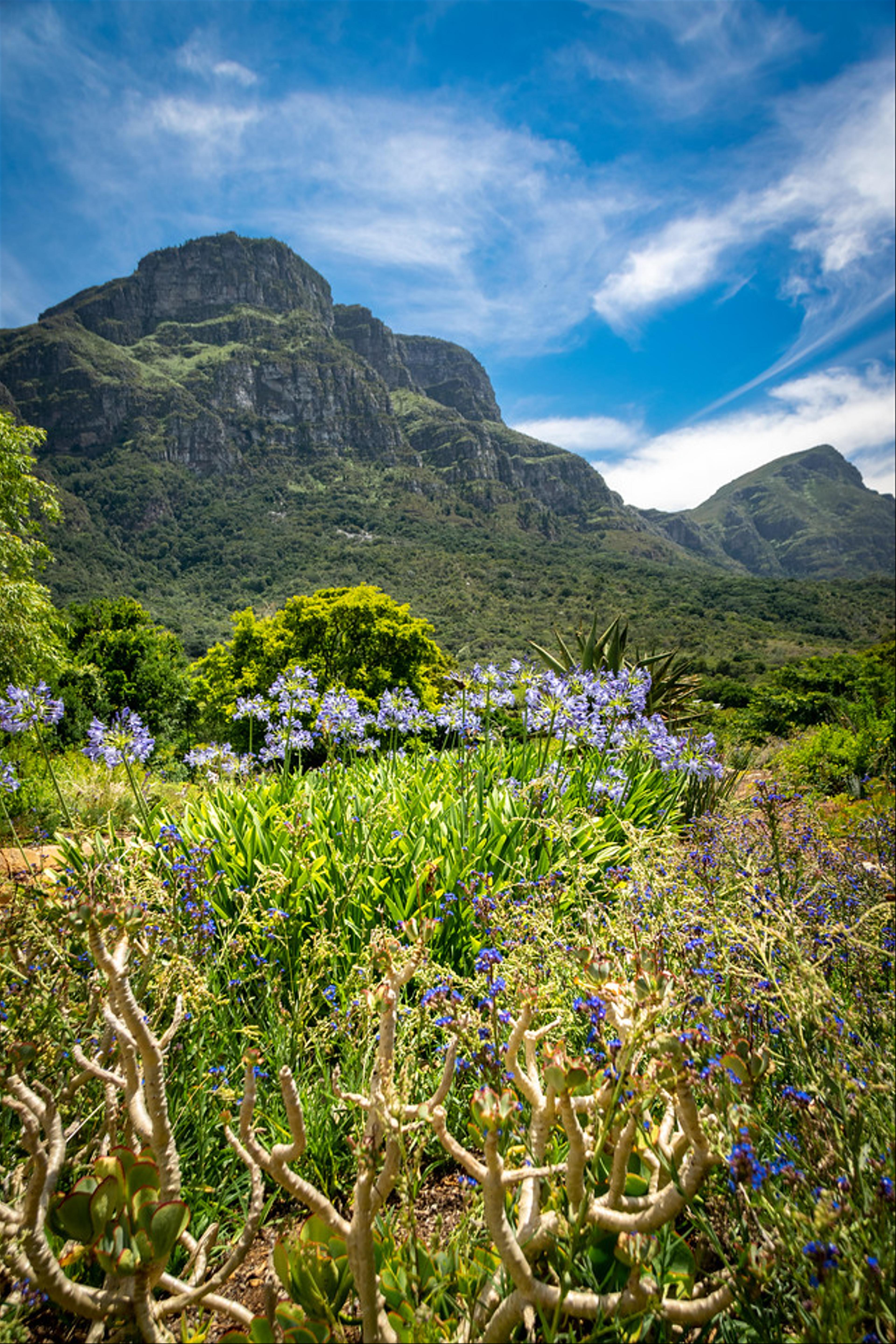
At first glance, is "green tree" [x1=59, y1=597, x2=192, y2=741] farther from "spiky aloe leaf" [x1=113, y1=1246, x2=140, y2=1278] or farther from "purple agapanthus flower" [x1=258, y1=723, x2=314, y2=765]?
"spiky aloe leaf" [x1=113, y1=1246, x2=140, y2=1278]

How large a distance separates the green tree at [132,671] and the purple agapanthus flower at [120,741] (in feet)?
27.4

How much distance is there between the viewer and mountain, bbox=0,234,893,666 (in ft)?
244

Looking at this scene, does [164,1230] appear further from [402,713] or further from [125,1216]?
[402,713]

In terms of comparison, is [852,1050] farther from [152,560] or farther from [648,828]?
[152,560]

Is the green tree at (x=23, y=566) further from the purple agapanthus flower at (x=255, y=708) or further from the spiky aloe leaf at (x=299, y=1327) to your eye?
the spiky aloe leaf at (x=299, y=1327)

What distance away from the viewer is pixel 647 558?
104938 mm

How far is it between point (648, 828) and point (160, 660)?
12.7 metres

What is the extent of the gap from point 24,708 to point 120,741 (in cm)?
62

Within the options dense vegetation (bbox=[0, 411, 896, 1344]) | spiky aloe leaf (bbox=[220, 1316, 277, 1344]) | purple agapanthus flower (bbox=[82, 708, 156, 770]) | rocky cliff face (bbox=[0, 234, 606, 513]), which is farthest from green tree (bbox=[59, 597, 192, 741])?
rocky cliff face (bbox=[0, 234, 606, 513])

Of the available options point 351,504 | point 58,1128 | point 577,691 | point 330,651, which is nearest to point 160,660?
point 330,651

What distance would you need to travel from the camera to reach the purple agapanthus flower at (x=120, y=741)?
396 cm

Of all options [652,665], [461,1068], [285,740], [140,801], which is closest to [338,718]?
[285,740]

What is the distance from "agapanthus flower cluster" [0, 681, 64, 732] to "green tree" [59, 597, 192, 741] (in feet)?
27.7

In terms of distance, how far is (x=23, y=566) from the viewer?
49.9ft
